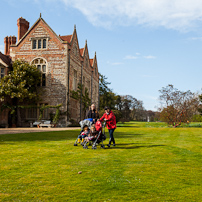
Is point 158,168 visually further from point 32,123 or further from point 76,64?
point 76,64

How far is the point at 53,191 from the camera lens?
436 cm

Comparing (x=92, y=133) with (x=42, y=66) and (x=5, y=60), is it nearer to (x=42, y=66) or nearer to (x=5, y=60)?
(x=42, y=66)

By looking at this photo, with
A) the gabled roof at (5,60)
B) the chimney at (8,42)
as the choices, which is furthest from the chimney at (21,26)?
the gabled roof at (5,60)

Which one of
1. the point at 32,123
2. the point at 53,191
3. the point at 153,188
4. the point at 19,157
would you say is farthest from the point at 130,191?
the point at 32,123

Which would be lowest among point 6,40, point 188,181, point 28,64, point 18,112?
point 188,181

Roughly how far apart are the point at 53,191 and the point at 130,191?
4.58 ft

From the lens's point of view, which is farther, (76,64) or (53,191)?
(76,64)

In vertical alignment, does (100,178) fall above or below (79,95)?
below

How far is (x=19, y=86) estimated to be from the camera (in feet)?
92.4

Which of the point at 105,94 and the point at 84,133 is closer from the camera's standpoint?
the point at 84,133

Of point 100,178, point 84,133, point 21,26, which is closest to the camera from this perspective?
point 100,178

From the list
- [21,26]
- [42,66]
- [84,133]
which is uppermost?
[21,26]

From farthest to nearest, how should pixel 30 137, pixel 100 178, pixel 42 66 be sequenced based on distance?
1. pixel 42 66
2. pixel 30 137
3. pixel 100 178

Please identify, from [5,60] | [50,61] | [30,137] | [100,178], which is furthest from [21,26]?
[100,178]
